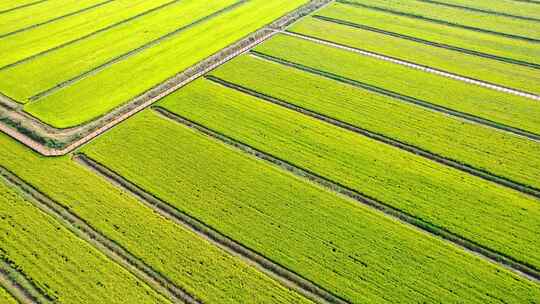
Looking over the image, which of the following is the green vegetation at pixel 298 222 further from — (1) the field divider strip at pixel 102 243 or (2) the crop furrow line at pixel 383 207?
(1) the field divider strip at pixel 102 243

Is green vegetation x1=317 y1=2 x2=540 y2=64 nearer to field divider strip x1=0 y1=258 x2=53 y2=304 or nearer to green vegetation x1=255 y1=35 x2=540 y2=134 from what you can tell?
green vegetation x1=255 y1=35 x2=540 y2=134

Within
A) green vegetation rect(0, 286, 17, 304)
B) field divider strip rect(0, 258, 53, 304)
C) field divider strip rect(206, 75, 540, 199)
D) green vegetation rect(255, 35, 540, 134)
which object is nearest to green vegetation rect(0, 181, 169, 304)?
field divider strip rect(0, 258, 53, 304)

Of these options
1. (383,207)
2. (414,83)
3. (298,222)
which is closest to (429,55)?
(414,83)

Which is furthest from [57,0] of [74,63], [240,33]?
[240,33]

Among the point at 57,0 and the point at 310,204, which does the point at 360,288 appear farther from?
the point at 57,0

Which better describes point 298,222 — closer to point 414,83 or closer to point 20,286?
point 20,286
